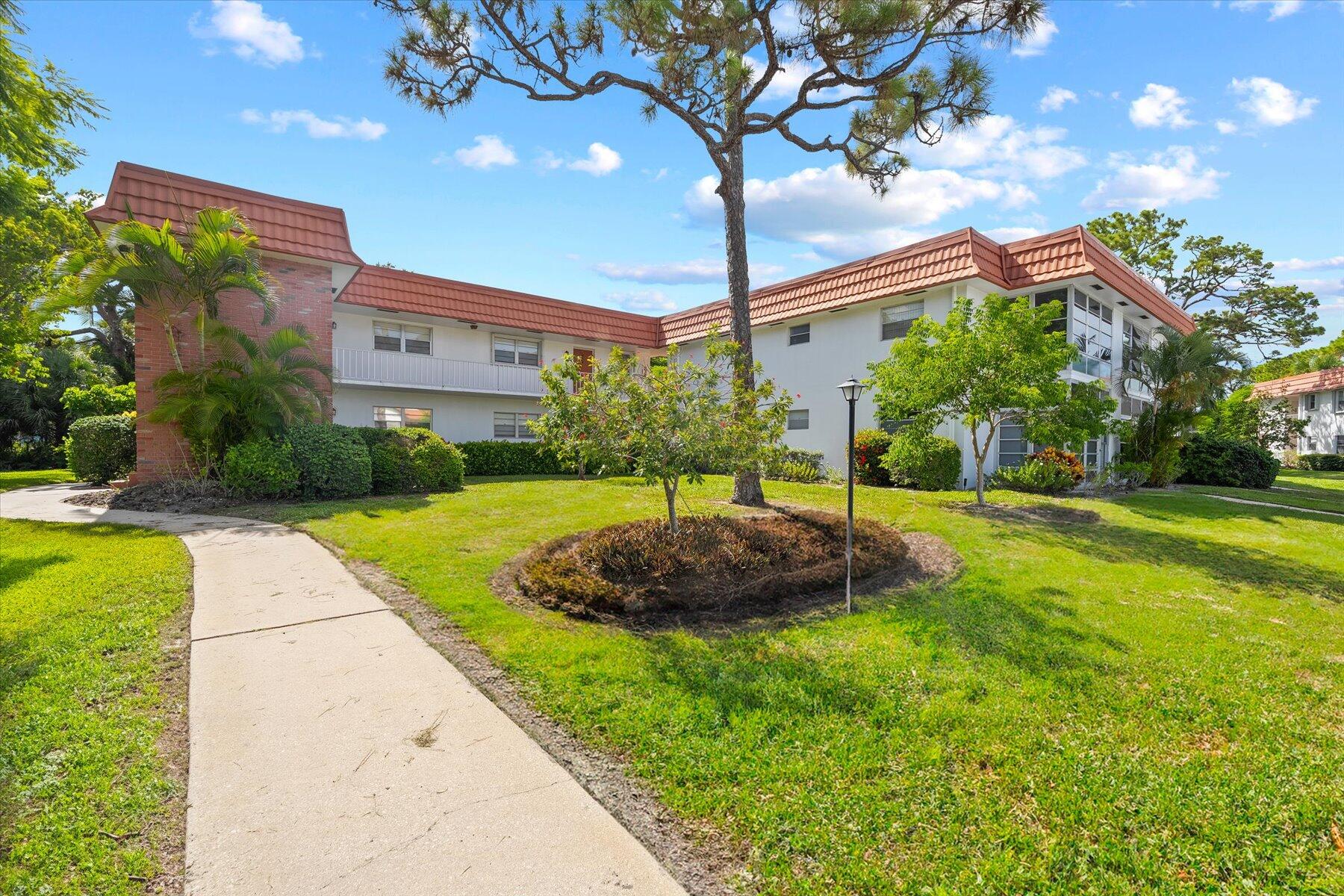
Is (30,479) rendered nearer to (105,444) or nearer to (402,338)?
(105,444)

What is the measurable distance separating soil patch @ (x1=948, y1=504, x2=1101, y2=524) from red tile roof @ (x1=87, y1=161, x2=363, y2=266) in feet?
43.1

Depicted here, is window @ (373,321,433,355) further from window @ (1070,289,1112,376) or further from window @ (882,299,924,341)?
window @ (1070,289,1112,376)

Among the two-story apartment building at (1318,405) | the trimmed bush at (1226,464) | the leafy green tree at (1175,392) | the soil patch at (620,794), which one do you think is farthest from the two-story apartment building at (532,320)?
the two-story apartment building at (1318,405)

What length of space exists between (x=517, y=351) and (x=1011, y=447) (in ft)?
48.2

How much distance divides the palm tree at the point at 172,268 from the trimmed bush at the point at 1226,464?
22.8 metres

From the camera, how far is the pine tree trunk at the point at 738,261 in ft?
33.6

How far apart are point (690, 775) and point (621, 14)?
1038 cm

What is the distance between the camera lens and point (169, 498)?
33.0 ft

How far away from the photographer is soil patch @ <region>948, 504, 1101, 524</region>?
9.67m

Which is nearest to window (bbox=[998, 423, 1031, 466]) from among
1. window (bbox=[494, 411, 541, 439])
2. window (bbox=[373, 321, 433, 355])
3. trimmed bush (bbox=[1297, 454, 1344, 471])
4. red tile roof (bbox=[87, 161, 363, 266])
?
window (bbox=[494, 411, 541, 439])

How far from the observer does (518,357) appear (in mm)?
19875

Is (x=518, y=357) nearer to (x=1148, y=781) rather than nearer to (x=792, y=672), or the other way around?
(x=792, y=672)

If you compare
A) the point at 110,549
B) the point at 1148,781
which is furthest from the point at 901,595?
the point at 110,549

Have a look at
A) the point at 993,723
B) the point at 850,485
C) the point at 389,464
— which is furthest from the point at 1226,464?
the point at 389,464
